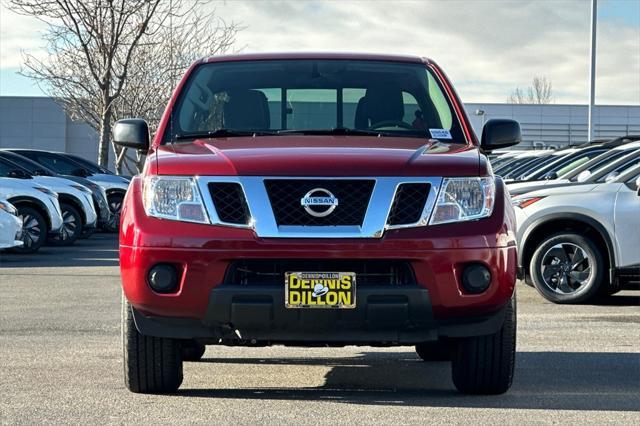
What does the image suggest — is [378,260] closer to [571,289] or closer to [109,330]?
[109,330]

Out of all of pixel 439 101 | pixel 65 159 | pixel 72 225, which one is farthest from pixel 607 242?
pixel 65 159

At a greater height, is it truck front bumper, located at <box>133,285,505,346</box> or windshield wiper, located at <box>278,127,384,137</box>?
windshield wiper, located at <box>278,127,384,137</box>

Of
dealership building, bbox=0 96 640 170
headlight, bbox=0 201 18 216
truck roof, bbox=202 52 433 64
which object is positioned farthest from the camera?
dealership building, bbox=0 96 640 170

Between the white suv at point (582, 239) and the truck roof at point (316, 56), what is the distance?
176 inches

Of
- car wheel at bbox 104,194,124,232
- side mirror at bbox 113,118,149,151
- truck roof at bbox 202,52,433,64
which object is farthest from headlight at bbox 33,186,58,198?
side mirror at bbox 113,118,149,151

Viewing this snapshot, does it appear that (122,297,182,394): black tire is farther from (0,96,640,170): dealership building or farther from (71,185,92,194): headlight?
(0,96,640,170): dealership building

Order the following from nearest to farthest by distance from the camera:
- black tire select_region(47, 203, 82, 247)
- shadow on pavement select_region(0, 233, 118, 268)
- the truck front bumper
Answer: the truck front bumper → shadow on pavement select_region(0, 233, 118, 268) → black tire select_region(47, 203, 82, 247)

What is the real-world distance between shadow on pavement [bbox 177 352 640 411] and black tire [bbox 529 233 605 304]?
341cm

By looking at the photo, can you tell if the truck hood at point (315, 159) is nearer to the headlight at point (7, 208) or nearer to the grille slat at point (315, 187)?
the grille slat at point (315, 187)

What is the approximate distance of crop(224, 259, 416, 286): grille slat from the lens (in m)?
6.10

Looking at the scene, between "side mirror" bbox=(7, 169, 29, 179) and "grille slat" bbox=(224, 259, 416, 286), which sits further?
"side mirror" bbox=(7, 169, 29, 179)

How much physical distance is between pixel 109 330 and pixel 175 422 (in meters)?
3.86

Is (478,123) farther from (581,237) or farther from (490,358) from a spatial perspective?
(490,358)

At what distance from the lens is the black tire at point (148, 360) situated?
654 cm
